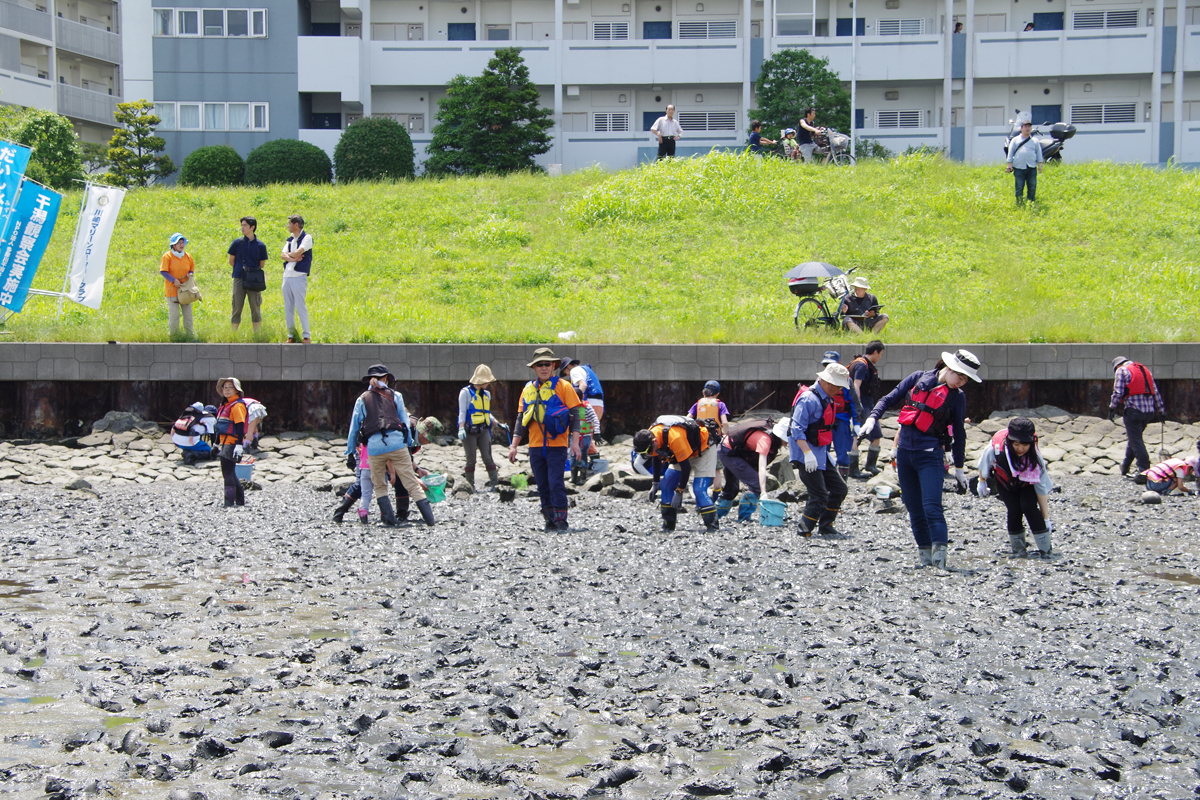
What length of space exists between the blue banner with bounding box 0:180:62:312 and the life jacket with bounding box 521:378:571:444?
11332 mm

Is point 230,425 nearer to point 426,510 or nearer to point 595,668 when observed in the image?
point 426,510

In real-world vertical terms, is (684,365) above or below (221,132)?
below

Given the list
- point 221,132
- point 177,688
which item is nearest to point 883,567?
point 177,688

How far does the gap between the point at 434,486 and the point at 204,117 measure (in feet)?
115

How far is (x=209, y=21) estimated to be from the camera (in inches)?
1682

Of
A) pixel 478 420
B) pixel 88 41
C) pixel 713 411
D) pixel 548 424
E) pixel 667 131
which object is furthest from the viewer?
pixel 88 41

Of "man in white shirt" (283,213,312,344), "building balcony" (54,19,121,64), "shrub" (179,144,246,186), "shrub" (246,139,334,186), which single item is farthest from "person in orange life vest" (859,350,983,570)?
"building balcony" (54,19,121,64)

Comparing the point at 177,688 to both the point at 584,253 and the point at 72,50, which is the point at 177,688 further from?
the point at 72,50

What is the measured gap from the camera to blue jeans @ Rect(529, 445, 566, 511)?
11102 mm

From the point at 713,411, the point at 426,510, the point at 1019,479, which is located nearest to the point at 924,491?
the point at 1019,479

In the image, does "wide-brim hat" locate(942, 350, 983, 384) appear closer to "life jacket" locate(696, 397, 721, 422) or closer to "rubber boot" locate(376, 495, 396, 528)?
"life jacket" locate(696, 397, 721, 422)

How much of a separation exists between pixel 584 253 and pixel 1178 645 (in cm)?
1970

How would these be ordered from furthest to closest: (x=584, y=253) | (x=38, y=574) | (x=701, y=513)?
(x=584, y=253)
(x=701, y=513)
(x=38, y=574)

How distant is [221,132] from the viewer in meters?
42.7
